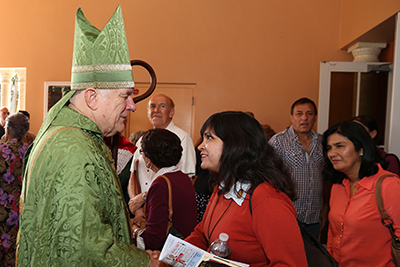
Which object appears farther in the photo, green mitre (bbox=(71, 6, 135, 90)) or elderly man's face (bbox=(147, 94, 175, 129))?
elderly man's face (bbox=(147, 94, 175, 129))

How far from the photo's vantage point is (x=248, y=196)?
1.44m

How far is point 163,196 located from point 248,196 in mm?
752

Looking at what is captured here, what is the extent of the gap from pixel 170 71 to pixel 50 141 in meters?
4.78

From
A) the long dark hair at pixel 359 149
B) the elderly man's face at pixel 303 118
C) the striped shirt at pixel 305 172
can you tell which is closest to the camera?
the long dark hair at pixel 359 149

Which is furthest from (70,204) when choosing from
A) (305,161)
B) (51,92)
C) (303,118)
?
(51,92)

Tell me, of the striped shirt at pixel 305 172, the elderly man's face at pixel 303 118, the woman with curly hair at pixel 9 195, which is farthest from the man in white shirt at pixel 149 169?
the elderly man's face at pixel 303 118

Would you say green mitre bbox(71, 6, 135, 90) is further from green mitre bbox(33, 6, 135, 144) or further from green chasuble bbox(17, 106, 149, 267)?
green chasuble bbox(17, 106, 149, 267)

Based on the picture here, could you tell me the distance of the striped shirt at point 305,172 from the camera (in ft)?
10.9

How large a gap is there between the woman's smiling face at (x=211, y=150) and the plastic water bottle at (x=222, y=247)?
32 centimetres

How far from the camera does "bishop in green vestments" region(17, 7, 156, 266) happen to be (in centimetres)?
108

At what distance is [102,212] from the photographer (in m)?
1.15

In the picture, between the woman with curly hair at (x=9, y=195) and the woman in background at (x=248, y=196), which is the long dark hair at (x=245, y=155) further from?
the woman with curly hair at (x=9, y=195)

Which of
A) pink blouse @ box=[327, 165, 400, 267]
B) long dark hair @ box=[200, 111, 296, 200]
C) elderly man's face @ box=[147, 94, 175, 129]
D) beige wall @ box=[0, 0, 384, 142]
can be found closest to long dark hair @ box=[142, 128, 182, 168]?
long dark hair @ box=[200, 111, 296, 200]

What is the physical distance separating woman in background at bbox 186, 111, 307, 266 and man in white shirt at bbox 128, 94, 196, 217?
1.12 metres
